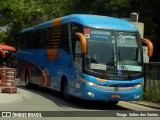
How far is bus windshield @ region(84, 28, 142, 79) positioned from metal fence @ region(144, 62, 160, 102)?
13.0 ft

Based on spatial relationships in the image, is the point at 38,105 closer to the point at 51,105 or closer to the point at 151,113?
the point at 51,105

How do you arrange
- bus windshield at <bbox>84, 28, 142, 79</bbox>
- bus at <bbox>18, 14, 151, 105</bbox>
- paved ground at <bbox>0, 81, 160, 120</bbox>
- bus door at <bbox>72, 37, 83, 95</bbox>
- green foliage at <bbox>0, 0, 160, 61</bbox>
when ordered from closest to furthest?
paved ground at <bbox>0, 81, 160, 120</bbox>, bus at <bbox>18, 14, 151, 105</bbox>, bus windshield at <bbox>84, 28, 142, 79</bbox>, bus door at <bbox>72, 37, 83, 95</bbox>, green foliage at <bbox>0, 0, 160, 61</bbox>

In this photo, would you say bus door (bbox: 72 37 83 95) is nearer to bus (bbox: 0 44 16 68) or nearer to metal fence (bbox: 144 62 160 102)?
metal fence (bbox: 144 62 160 102)

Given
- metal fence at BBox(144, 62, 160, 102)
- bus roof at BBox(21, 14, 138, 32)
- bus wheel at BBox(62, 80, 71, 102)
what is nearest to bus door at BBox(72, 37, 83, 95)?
bus roof at BBox(21, 14, 138, 32)

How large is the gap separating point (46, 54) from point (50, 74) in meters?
1.22

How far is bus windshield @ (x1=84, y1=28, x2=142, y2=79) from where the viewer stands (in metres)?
15.0

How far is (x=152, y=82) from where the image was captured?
65.2ft

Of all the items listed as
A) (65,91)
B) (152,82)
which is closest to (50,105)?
(65,91)

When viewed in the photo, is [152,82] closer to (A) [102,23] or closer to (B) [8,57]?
(A) [102,23]

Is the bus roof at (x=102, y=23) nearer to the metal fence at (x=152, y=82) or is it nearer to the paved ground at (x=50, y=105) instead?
the paved ground at (x=50, y=105)

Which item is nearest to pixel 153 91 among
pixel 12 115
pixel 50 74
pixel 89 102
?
pixel 89 102

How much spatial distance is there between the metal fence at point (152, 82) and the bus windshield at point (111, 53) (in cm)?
396

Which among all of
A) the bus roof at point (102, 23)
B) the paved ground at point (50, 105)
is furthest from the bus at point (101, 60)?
the paved ground at point (50, 105)

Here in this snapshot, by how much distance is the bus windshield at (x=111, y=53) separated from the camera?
15023 mm
